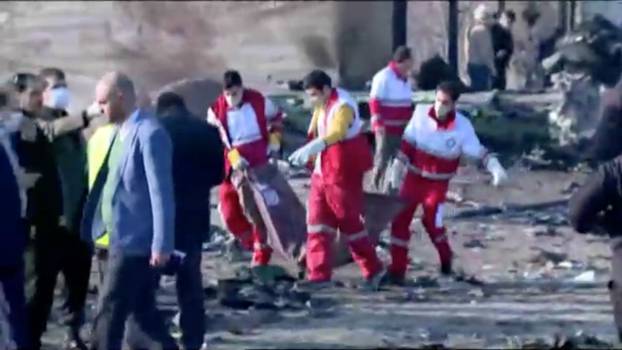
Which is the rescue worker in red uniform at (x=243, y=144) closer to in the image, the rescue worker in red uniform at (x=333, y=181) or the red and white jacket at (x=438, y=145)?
the rescue worker in red uniform at (x=333, y=181)

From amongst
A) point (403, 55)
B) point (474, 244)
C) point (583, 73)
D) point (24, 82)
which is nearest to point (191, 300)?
point (24, 82)

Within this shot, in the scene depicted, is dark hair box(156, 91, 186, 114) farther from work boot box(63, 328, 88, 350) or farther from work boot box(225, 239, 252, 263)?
work boot box(225, 239, 252, 263)

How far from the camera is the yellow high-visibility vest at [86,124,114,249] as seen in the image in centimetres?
1095

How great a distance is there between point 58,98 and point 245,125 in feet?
8.91

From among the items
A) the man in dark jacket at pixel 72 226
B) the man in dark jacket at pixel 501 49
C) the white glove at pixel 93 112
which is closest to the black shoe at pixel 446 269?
the man in dark jacket at pixel 72 226

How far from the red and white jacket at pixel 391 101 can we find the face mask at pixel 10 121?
24.4 feet

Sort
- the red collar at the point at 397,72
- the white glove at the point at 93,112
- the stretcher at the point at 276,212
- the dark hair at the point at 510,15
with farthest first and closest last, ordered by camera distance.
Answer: the dark hair at the point at 510,15 < the red collar at the point at 397,72 < the stretcher at the point at 276,212 < the white glove at the point at 93,112

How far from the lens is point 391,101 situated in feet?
63.5

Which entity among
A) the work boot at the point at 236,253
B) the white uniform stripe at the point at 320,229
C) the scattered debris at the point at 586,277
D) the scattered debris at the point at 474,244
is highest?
the white uniform stripe at the point at 320,229

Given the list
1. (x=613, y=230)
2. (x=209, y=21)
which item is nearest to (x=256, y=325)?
(x=613, y=230)

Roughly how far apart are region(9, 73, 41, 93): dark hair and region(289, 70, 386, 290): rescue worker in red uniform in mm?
2506

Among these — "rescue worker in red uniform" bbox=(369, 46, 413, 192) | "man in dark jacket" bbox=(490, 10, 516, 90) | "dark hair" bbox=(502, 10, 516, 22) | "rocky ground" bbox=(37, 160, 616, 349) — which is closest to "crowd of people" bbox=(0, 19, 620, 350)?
"rocky ground" bbox=(37, 160, 616, 349)

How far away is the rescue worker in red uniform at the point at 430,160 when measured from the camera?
49.6ft

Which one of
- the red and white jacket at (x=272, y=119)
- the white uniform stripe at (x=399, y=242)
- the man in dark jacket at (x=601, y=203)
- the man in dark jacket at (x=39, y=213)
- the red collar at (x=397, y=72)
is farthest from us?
the red collar at (x=397, y=72)
